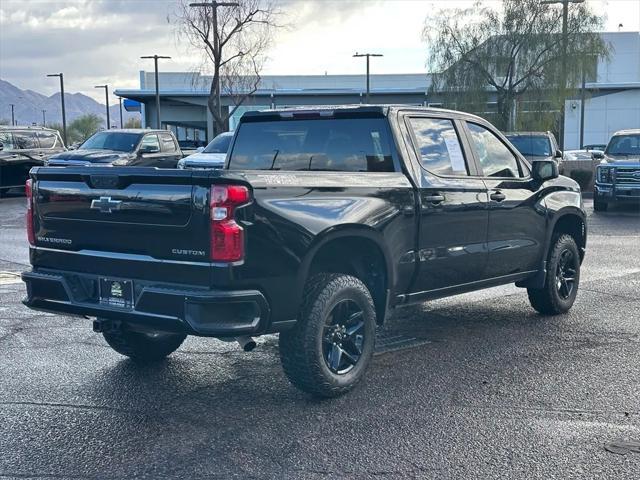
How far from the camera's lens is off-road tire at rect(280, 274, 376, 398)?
512 cm

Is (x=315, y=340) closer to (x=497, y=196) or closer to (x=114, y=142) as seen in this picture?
(x=497, y=196)

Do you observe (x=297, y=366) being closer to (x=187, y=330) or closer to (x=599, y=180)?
(x=187, y=330)

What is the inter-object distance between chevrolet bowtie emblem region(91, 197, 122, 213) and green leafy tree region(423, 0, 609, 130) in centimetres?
2806

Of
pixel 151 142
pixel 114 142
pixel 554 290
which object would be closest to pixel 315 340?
pixel 554 290

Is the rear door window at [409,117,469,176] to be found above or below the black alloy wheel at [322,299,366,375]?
above

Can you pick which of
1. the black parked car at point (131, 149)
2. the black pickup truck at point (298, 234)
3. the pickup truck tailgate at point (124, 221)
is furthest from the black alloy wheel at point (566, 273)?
the black parked car at point (131, 149)

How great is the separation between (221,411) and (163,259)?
1.11m

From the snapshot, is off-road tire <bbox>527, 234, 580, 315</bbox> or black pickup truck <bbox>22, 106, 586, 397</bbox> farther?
off-road tire <bbox>527, 234, 580, 315</bbox>

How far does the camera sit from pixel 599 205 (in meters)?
19.6

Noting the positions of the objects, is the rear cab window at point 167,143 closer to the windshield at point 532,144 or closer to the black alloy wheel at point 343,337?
the windshield at point 532,144

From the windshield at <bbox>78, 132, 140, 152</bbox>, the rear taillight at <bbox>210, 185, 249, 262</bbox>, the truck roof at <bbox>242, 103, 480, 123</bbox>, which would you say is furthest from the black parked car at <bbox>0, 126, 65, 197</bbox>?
the rear taillight at <bbox>210, 185, 249, 262</bbox>

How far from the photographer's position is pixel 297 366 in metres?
5.16

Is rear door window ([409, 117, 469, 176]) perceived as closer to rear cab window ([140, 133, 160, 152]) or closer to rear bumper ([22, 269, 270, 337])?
rear bumper ([22, 269, 270, 337])

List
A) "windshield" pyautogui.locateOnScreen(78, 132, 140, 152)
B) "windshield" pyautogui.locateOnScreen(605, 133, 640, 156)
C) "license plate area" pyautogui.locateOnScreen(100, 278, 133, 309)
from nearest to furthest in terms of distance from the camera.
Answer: "license plate area" pyautogui.locateOnScreen(100, 278, 133, 309), "windshield" pyautogui.locateOnScreen(605, 133, 640, 156), "windshield" pyautogui.locateOnScreen(78, 132, 140, 152)
